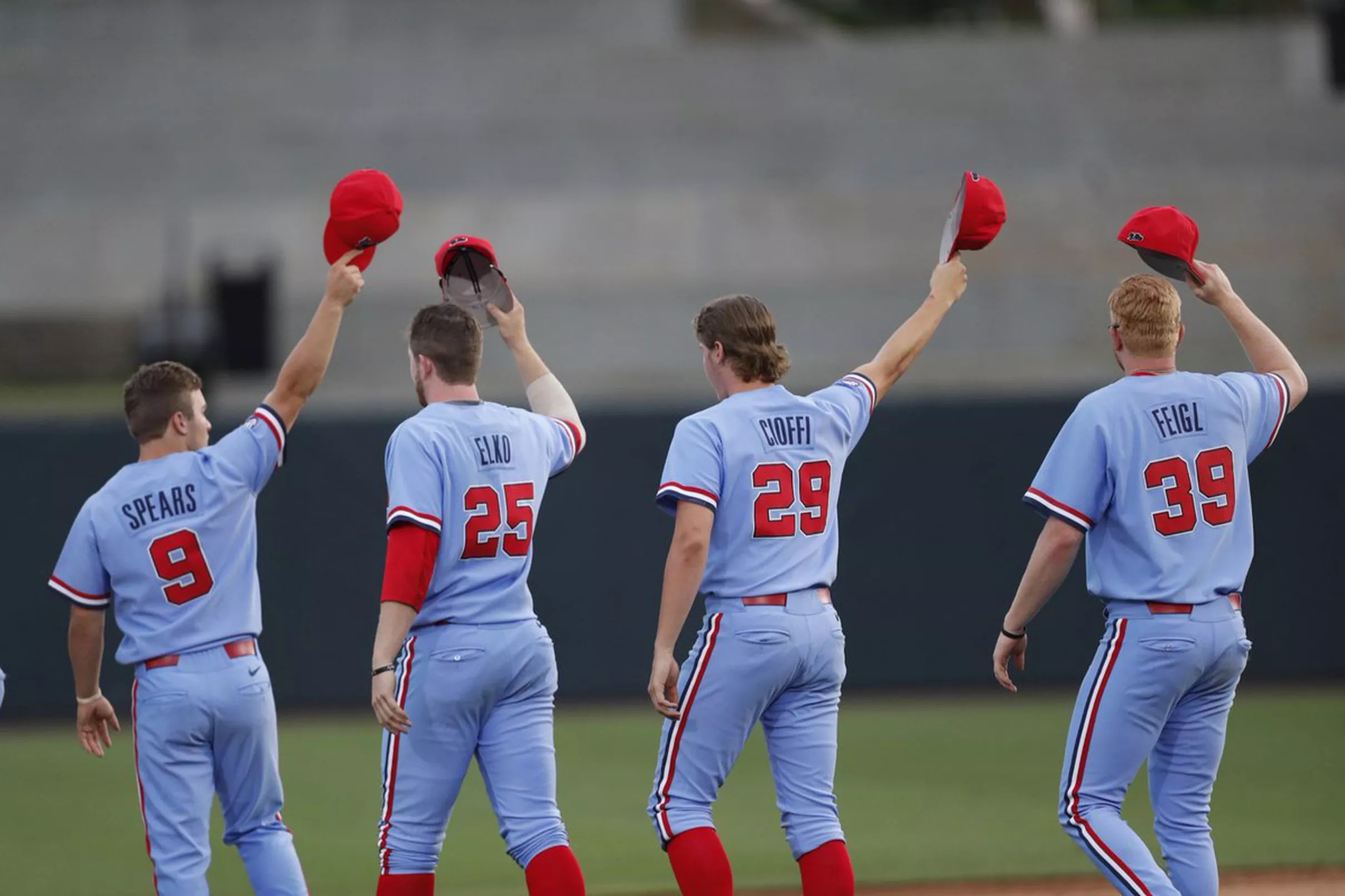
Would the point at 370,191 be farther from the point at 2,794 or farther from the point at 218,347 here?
the point at 218,347

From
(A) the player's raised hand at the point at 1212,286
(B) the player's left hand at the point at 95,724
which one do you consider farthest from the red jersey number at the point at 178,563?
(A) the player's raised hand at the point at 1212,286

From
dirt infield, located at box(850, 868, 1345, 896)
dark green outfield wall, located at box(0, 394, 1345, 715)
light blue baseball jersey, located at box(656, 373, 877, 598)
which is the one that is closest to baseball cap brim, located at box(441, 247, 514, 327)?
light blue baseball jersey, located at box(656, 373, 877, 598)

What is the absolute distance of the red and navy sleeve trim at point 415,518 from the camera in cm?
451

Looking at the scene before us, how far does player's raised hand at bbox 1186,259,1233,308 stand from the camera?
495 centimetres

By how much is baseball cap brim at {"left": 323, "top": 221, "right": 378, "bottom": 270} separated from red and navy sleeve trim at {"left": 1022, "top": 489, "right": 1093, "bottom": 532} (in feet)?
7.15

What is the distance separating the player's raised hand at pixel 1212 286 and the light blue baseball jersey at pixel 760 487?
1.27m

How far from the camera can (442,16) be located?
75.3 feet

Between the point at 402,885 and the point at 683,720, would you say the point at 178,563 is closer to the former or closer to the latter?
the point at 402,885

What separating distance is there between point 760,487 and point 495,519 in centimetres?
81

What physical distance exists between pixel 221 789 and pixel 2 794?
5179 millimetres

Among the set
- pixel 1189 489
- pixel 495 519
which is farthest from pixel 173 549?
pixel 1189 489

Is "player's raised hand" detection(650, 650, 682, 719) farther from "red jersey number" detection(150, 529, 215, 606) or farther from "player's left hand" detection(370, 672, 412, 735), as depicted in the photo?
"red jersey number" detection(150, 529, 215, 606)

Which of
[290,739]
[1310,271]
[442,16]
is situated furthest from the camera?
[442,16]

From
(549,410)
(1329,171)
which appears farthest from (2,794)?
(1329,171)
